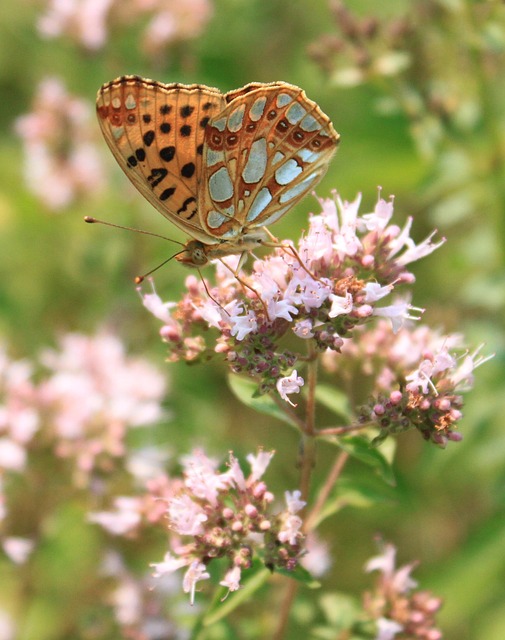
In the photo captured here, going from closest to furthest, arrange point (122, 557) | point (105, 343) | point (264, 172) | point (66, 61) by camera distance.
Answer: point (264, 172) < point (122, 557) < point (105, 343) < point (66, 61)

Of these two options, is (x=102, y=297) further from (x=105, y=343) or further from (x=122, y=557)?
(x=122, y=557)

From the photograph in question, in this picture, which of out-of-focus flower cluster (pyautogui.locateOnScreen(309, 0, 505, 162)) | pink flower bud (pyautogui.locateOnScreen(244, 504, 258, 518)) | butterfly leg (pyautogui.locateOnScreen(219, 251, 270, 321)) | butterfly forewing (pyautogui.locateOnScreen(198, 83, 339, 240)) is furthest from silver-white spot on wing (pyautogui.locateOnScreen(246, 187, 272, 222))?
out-of-focus flower cluster (pyautogui.locateOnScreen(309, 0, 505, 162))

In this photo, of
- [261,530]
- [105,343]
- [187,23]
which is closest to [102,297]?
[105,343]

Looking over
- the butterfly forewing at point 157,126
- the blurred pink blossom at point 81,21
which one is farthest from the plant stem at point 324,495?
the blurred pink blossom at point 81,21

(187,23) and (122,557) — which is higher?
(187,23)

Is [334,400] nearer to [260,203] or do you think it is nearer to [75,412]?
[260,203]

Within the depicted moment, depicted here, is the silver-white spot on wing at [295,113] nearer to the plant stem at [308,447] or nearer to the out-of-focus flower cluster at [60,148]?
the plant stem at [308,447]

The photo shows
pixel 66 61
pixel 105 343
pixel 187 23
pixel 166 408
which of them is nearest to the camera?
pixel 105 343
